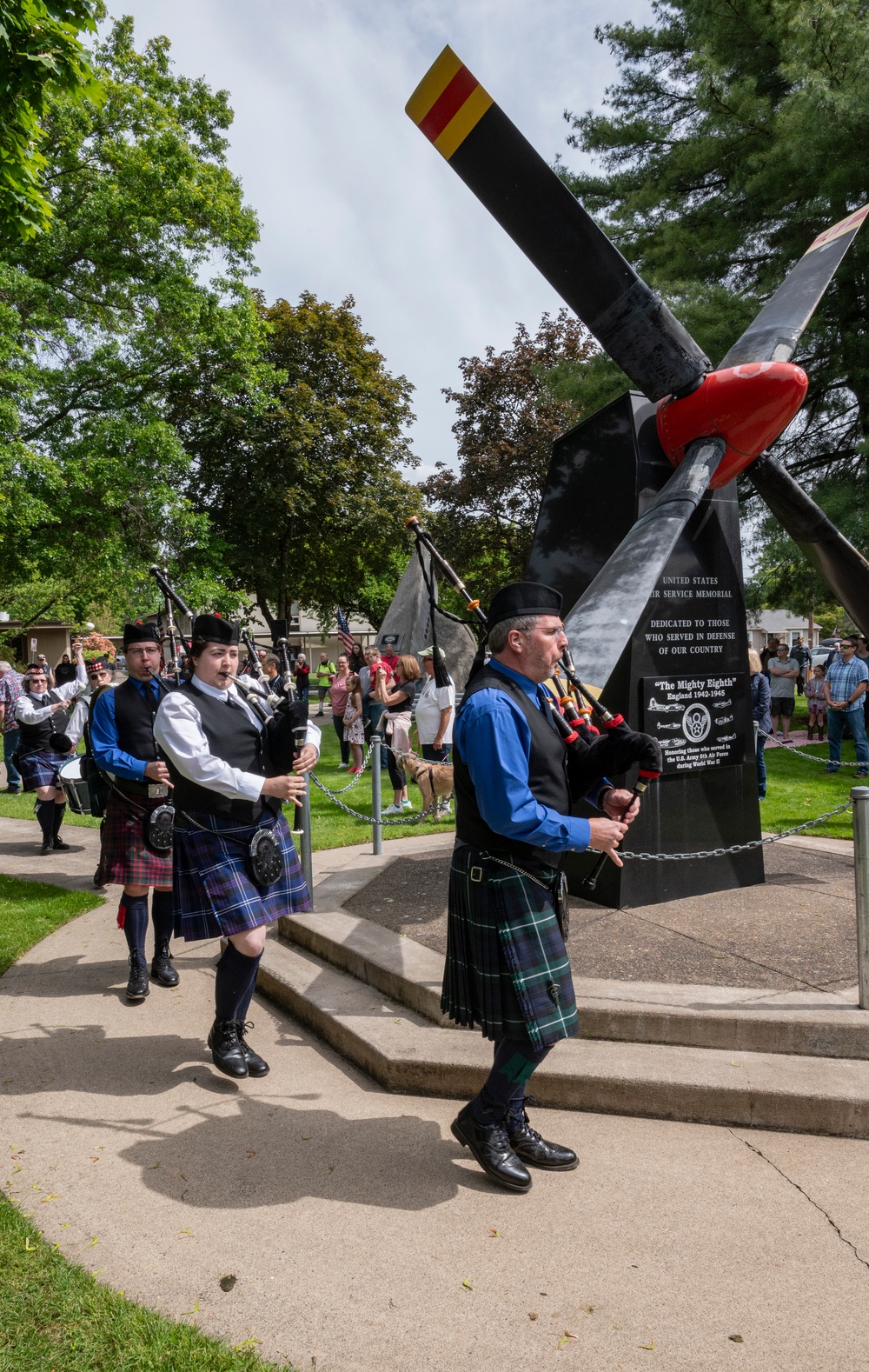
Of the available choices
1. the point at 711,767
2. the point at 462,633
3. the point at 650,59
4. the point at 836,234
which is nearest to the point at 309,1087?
the point at 711,767

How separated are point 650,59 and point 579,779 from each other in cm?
1911

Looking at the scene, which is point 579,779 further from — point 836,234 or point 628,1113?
point 836,234

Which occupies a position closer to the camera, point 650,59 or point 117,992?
point 117,992

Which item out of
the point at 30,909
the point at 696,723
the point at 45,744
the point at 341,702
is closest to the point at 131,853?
the point at 30,909

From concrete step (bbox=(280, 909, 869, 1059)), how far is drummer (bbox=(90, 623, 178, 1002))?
152 cm

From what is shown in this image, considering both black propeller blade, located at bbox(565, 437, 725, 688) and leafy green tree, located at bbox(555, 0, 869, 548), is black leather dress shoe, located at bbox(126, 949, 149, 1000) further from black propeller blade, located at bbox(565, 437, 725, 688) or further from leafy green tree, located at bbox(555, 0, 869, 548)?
leafy green tree, located at bbox(555, 0, 869, 548)

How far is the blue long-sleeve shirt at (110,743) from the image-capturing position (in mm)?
4859

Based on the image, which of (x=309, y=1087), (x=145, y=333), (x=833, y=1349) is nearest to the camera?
(x=833, y=1349)

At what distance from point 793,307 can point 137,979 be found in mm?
5889

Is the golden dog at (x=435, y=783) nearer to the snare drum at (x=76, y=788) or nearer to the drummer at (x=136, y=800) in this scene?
the snare drum at (x=76, y=788)

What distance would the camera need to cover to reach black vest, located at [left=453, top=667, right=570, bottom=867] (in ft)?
9.43

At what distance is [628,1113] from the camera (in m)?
3.46

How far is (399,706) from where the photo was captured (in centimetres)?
1108

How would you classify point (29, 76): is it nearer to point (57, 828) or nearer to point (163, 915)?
point (163, 915)
